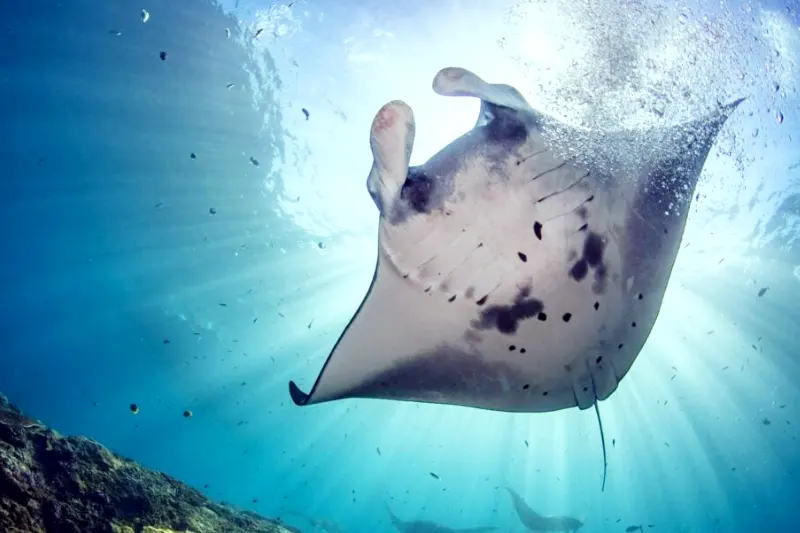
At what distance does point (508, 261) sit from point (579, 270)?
0.41 metres

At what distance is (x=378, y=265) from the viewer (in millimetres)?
2455

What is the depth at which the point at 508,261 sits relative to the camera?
2346 mm

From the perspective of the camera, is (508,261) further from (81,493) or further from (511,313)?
(81,493)

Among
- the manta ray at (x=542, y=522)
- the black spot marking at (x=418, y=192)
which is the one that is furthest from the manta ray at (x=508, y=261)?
the manta ray at (x=542, y=522)

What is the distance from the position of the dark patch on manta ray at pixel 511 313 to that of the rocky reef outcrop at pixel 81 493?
10.9 feet

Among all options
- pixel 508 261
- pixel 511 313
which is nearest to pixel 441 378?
pixel 511 313

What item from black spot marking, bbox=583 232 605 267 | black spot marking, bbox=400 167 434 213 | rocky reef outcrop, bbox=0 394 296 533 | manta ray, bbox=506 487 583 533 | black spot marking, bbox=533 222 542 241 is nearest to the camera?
black spot marking, bbox=400 167 434 213

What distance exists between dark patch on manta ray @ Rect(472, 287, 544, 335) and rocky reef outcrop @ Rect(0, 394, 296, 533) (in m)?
3.33

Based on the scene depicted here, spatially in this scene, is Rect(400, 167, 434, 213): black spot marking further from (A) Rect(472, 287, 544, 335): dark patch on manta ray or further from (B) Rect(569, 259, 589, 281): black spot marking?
(B) Rect(569, 259, 589, 281): black spot marking

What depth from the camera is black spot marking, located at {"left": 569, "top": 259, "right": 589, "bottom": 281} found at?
2.41m

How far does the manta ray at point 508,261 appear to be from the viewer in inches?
84.9

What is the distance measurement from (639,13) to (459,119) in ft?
28.4

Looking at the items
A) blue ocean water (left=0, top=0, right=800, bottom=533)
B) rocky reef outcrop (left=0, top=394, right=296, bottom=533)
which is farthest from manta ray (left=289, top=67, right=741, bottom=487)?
rocky reef outcrop (left=0, top=394, right=296, bottom=533)

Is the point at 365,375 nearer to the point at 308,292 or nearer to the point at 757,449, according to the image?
the point at 308,292
